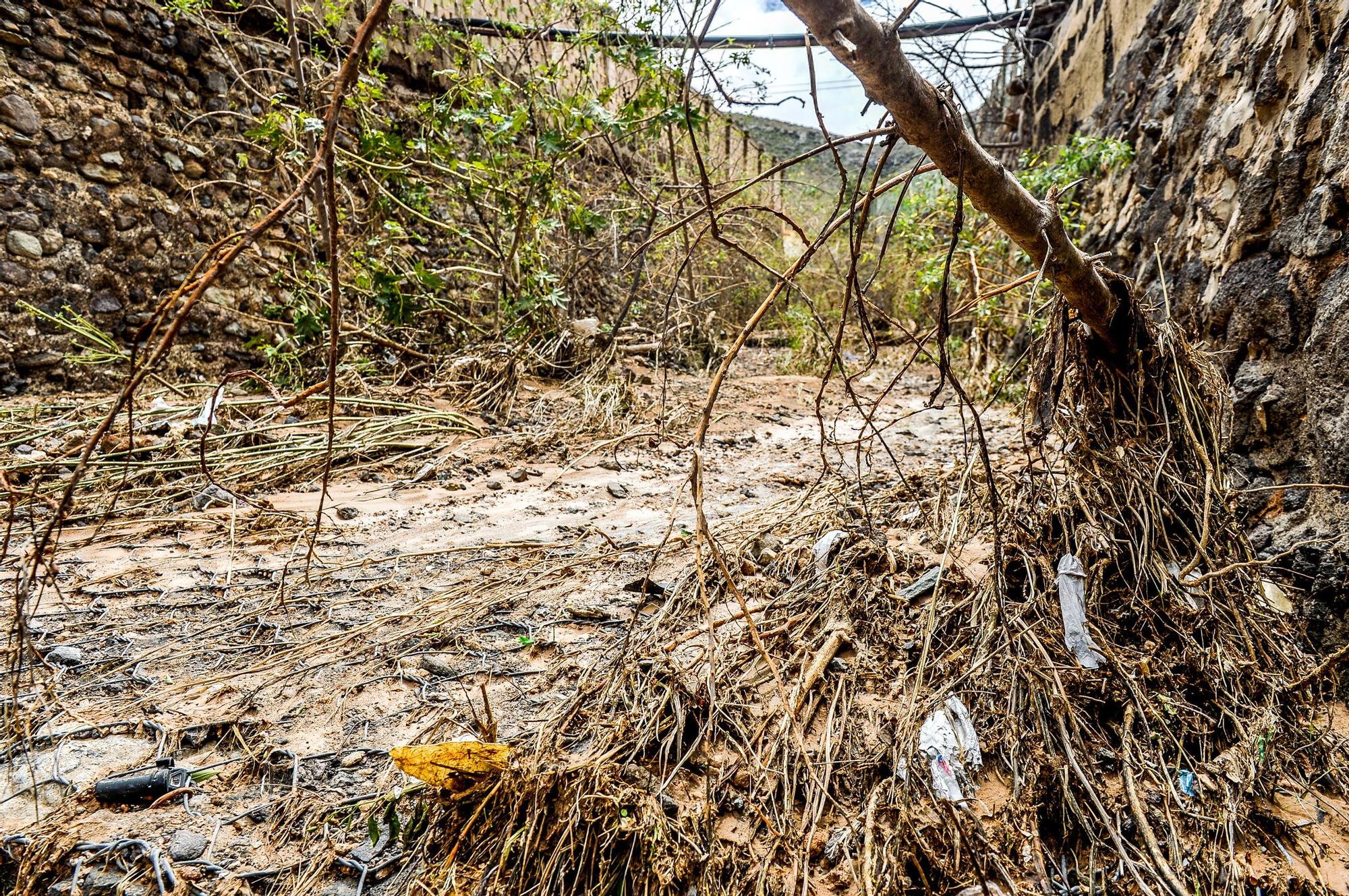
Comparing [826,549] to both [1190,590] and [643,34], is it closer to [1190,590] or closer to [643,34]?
[1190,590]

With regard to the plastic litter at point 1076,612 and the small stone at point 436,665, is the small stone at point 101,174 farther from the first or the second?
the plastic litter at point 1076,612

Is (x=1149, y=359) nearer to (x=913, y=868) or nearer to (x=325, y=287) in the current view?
(x=913, y=868)

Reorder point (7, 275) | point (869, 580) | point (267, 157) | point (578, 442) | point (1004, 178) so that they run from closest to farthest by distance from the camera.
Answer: point (1004, 178), point (869, 580), point (7, 275), point (578, 442), point (267, 157)

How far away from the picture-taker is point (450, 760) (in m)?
1.13

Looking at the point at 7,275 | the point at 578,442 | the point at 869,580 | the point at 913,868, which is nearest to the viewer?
the point at 913,868

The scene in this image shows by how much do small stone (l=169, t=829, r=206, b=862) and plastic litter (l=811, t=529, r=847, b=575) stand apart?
4.86 ft

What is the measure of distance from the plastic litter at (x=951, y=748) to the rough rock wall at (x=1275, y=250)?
39.0 inches

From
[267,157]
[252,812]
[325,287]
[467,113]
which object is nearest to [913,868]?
[252,812]

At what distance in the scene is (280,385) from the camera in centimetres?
410

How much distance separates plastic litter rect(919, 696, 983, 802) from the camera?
4.11ft

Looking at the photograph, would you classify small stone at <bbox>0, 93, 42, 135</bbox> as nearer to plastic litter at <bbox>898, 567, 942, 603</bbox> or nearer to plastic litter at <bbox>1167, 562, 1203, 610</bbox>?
plastic litter at <bbox>898, 567, 942, 603</bbox>

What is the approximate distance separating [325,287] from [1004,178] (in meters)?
4.40

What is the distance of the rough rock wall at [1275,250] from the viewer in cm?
164

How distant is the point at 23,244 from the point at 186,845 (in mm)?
3979
